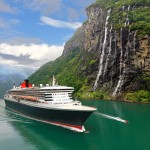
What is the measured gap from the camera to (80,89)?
164250 millimetres

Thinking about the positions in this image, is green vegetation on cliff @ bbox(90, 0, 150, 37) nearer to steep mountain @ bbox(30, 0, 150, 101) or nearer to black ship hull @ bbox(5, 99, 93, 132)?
steep mountain @ bbox(30, 0, 150, 101)

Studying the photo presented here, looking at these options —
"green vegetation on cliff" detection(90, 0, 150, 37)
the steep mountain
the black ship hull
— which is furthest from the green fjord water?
"green vegetation on cliff" detection(90, 0, 150, 37)

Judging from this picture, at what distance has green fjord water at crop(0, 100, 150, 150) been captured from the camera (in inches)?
2072

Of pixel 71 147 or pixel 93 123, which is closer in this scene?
pixel 71 147

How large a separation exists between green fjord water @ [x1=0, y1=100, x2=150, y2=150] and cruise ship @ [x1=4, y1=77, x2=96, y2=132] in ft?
5.72

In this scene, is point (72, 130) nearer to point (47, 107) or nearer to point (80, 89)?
point (47, 107)

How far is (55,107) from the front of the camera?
65062 mm

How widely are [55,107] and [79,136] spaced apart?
9923mm

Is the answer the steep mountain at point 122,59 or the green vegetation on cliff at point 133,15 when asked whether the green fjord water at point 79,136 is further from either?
the green vegetation on cliff at point 133,15

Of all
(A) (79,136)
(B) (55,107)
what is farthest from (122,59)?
(A) (79,136)

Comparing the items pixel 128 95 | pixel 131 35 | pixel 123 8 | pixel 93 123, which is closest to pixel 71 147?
pixel 93 123

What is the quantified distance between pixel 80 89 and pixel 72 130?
4018 inches

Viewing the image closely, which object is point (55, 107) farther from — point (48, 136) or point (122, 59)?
point (122, 59)

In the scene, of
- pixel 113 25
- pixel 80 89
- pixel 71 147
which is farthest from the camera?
pixel 80 89
